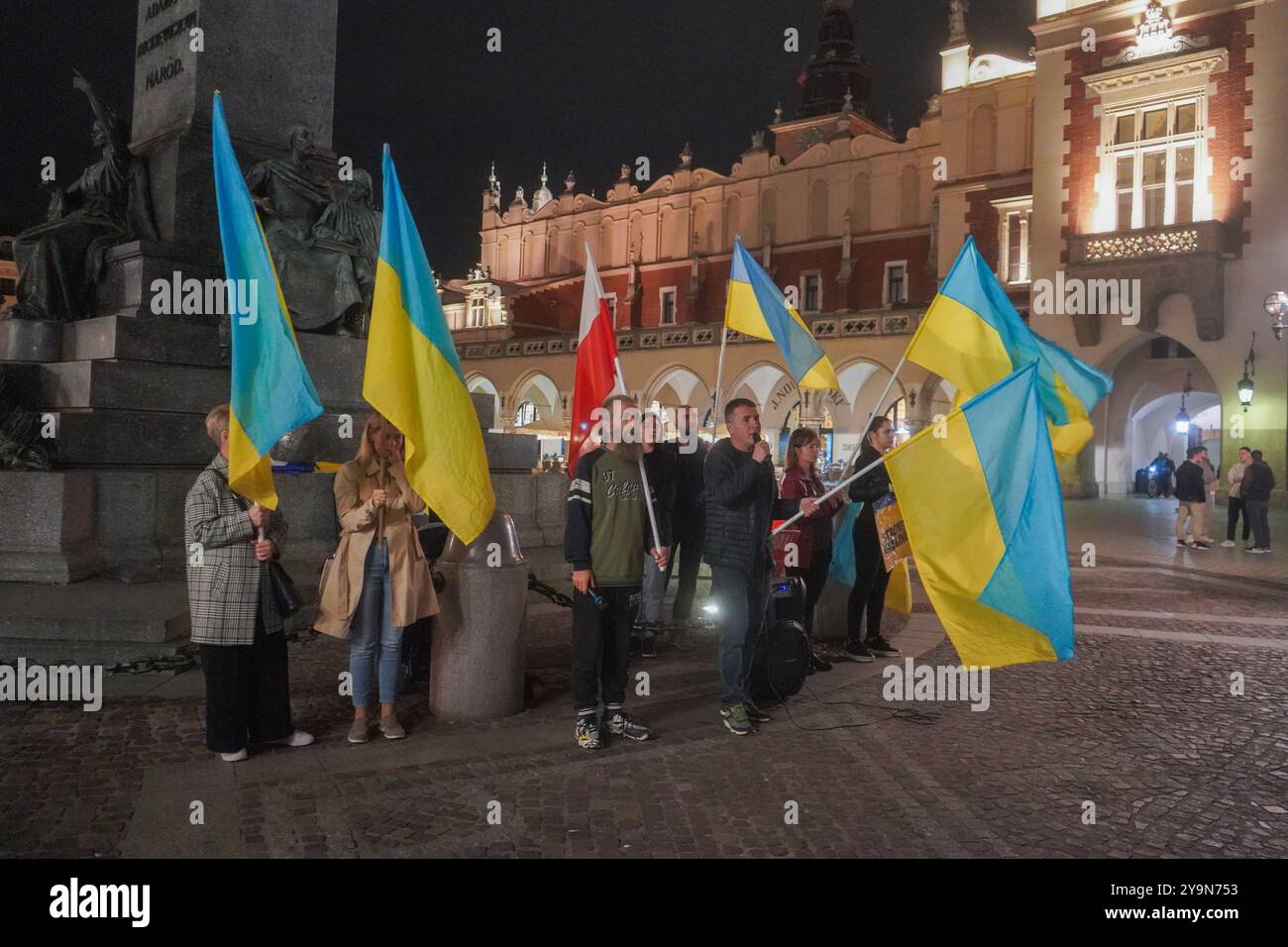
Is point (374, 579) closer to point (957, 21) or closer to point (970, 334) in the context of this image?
point (970, 334)

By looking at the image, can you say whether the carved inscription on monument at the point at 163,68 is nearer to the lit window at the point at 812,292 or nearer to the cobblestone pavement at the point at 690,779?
the cobblestone pavement at the point at 690,779

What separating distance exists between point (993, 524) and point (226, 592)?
3443 mm

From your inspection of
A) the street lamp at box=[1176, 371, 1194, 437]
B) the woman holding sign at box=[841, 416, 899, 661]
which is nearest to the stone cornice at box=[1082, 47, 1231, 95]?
the street lamp at box=[1176, 371, 1194, 437]

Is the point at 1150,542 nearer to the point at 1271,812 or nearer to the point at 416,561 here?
the point at 1271,812

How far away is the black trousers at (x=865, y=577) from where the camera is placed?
21.9 feet

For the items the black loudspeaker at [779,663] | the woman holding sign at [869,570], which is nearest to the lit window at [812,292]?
the woman holding sign at [869,570]

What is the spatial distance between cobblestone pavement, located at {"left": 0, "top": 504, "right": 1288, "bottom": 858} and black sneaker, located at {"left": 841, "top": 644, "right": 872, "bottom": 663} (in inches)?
23.6

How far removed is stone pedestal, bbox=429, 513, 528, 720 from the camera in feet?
15.8

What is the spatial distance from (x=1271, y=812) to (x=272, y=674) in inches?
173

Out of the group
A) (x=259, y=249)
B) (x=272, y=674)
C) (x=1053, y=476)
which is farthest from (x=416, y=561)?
(x=1053, y=476)

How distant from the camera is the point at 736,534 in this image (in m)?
4.86

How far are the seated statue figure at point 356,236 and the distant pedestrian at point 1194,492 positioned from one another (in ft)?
40.5

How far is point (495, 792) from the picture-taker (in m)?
3.86

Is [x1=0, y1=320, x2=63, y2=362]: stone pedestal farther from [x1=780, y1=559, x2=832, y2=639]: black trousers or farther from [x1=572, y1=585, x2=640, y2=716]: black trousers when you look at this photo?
[x1=780, y1=559, x2=832, y2=639]: black trousers
